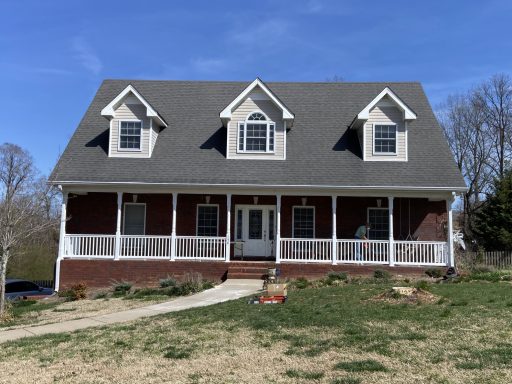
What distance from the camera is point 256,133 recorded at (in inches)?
830

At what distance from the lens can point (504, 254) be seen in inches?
927

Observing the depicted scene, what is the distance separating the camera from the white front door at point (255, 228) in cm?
2117

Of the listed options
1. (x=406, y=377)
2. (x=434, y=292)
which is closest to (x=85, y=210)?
(x=434, y=292)

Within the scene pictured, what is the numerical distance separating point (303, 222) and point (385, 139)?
4.73m

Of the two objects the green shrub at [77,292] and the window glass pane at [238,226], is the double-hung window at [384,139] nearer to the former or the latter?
the window glass pane at [238,226]

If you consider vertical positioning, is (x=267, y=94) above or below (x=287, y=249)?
above

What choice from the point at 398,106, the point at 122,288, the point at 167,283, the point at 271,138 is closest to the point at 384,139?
the point at 398,106

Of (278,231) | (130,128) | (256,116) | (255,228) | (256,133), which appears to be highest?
(256,116)

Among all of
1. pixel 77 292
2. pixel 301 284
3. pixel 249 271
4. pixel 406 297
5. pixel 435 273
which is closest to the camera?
pixel 406 297

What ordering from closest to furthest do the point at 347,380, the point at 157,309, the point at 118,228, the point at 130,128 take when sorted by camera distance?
the point at 347,380, the point at 157,309, the point at 118,228, the point at 130,128

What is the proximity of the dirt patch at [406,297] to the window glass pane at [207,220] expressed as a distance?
10481 millimetres

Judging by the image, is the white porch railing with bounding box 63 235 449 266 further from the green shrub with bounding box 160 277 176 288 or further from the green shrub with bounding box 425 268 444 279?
the green shrub with bounding box 160 277 176 288

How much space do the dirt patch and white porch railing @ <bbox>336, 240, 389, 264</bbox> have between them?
23.3 feet

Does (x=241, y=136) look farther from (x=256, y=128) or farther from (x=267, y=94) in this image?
(x=267, y=94)
